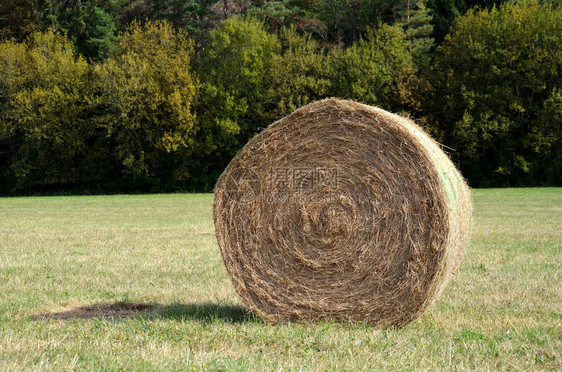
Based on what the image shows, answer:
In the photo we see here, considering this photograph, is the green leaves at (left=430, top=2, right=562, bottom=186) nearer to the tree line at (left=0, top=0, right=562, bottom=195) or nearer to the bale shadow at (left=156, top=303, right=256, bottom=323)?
the tree line at (left=0, top=0, right=562, bottom=195)

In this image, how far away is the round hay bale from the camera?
5.81 meters

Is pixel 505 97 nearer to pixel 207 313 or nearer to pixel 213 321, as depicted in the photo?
pixel 207 313

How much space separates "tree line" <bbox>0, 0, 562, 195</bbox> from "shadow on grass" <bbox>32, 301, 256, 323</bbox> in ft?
105

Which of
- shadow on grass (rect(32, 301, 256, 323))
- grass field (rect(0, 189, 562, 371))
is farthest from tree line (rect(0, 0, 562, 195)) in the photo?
shadow on grass (rect(32, 301, 256, 323))

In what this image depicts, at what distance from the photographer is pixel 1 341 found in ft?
17.5

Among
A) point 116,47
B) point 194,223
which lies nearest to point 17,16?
point 116,47

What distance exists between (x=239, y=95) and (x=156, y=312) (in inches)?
1428

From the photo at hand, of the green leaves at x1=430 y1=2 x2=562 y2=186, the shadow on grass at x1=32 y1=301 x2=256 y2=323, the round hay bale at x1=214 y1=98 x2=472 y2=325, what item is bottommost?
the shadow on grass at x1=32 y1=301 x2=256 y2=323

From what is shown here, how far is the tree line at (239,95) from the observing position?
37.2m

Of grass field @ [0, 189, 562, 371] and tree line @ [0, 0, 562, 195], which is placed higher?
tree line @ [0, 0, 562, 195]

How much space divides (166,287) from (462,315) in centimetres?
399

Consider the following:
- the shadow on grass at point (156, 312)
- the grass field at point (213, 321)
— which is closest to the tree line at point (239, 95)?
the grass field at point (213, 321)

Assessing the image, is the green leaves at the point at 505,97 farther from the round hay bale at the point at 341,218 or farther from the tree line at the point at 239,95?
the round hay bale at the point at 341,218

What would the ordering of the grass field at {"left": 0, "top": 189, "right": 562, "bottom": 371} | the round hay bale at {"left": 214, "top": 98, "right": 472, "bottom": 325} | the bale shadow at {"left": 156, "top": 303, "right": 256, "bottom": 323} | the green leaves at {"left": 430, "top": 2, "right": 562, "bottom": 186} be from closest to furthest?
the grass field at {"left": 0, "top": 189, "right": 562, "bottom": 371} → the round hay bale at {"left": 214, "top": 98, "right": 472, "bottom": 325} → the bale shadow at {"left": 156, "top": 303, "right": 256, "bottom": 323} → the green leaves at {"left": 430, "top": 2, "right": 562, "bottom": 186}
